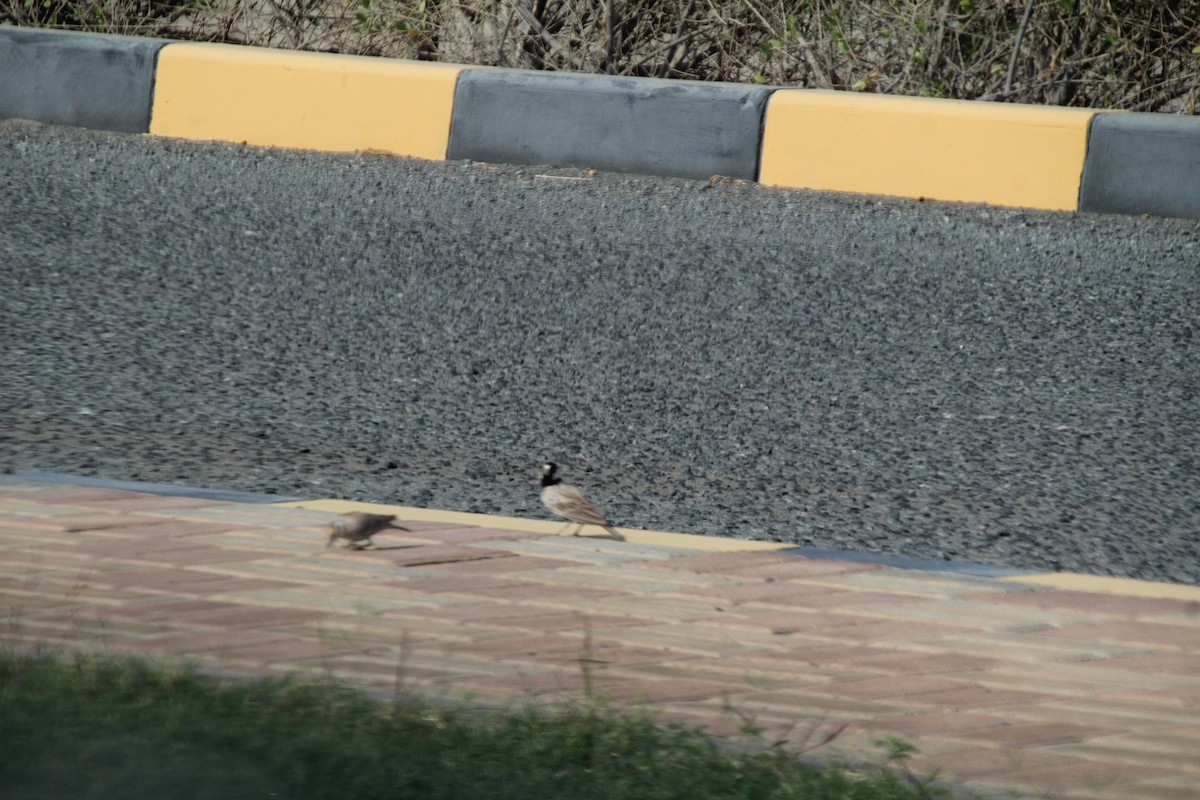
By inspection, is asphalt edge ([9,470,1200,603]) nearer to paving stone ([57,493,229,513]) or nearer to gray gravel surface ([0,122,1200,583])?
paving stone ([57,493,229,513])

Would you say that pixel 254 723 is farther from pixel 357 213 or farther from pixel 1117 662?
pixel 357 213

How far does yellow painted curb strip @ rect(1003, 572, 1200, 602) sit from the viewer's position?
10.5 ft

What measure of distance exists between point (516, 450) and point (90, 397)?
54.2 inches

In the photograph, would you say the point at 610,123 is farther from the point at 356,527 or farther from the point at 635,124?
the point at 356,527

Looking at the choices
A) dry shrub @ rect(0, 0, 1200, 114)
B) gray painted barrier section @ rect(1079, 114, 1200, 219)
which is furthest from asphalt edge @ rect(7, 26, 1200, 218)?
dry shrub @ rect(0, 0, 1200, 114)

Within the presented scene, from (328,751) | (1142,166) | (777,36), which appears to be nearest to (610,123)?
(777,36)

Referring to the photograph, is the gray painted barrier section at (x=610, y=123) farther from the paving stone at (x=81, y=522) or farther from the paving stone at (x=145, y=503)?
the paving stone at (x=81, y=522)

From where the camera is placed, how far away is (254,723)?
240 centimetres

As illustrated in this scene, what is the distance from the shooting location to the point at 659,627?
2967 millimetres

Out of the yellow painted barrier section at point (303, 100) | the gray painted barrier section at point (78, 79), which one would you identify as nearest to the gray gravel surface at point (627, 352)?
the yellow painted barrier section at point (303, 100)

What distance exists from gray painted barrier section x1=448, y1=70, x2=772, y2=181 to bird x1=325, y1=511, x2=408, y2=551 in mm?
4723

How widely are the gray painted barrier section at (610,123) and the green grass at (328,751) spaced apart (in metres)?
5.53

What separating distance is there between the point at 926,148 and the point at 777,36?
2.17 metres

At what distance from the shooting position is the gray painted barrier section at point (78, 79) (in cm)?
851
